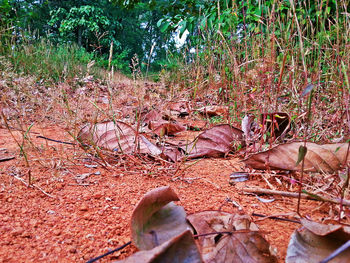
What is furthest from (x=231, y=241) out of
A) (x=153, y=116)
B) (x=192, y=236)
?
(x=153, y=116)

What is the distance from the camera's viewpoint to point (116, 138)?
1.28 metres

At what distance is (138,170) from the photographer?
3.52ft

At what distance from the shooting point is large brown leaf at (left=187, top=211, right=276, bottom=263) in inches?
20.5

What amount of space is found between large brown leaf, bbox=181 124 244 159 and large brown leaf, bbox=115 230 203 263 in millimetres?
790

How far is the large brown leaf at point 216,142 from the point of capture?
126 cm

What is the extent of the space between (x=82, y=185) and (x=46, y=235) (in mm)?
282

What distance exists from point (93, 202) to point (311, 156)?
2.29 ft

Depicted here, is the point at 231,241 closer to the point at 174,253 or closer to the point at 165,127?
the point at 174,253

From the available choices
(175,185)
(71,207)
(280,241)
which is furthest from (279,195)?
(71,207)

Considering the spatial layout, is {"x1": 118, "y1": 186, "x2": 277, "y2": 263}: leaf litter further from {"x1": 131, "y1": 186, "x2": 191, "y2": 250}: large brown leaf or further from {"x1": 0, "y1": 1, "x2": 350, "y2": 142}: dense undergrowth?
{"x1": 0, "y1": 1, "x2": 350, "y2": 142}: dense undergrowth

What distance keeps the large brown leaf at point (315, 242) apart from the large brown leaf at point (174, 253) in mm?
203

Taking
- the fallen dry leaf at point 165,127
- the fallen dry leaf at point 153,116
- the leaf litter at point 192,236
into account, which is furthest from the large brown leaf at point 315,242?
the fallen dry leaf at point 153,116

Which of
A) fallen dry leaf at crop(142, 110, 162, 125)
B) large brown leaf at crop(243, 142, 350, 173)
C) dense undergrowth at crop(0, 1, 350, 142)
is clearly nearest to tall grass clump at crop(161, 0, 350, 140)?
dense undergrowth at crop(0, 1, 350, 142)

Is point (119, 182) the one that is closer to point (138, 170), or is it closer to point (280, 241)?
point (138, 170)
